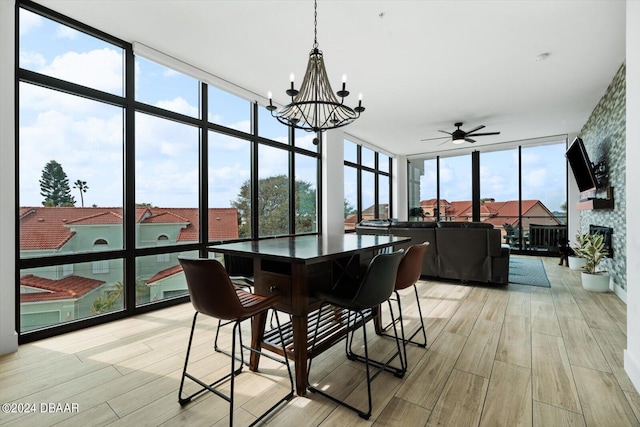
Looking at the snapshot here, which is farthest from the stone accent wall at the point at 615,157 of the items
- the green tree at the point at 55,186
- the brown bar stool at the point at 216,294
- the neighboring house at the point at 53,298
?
the green tree at the point at 55,186

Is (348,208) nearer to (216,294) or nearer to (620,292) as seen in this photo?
(620,292)

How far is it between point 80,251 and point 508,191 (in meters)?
8.92

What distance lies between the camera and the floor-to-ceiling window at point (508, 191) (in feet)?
24.2

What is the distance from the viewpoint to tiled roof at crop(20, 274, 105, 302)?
257 centimetres

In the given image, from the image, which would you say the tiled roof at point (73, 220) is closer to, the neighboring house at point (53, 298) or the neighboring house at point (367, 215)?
the neighboring house at point (53, 298)

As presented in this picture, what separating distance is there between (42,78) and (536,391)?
442 centimetres

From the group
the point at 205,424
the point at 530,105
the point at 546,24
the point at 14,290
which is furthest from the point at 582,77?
the point at 14,290

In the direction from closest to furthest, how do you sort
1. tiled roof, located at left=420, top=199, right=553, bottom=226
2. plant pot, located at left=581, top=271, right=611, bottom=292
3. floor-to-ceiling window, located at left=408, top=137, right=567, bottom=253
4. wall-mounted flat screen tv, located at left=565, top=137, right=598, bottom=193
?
plant pot, located at left=581, top=271, right=611, bottom=292, wall-mounted flat screen tv, located at left=565, top=137, right=598, bottom=193, floor-to-ceiling window, located at left=408, top=137, right=567, bottom=253, tiled roof, located at left=420, top=199, right=553, bottom=226

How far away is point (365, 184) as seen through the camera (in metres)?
7.74

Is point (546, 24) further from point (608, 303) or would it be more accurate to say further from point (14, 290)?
point (14, 290)

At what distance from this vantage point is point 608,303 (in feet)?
11.4

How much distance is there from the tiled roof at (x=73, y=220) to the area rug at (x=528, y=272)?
4690 millimetres

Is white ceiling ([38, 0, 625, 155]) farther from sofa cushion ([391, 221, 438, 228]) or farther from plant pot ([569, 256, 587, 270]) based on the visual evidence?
plant pot ([569, 256, 587, 270])

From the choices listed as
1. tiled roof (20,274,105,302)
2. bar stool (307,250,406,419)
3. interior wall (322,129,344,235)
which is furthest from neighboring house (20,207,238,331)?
interior wall (322,129,344,235)
